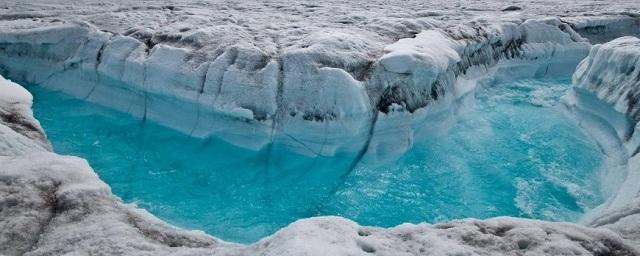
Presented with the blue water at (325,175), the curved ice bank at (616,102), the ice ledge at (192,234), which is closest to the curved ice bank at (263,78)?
the blue water at (325,175)

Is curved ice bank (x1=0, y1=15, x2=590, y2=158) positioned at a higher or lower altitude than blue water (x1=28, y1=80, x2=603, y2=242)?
higher

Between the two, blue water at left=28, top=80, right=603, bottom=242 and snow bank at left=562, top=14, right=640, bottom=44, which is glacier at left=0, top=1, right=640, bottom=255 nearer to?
blue water at left=28, top=80, right=603, bottom=242

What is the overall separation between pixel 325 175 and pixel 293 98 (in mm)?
1083

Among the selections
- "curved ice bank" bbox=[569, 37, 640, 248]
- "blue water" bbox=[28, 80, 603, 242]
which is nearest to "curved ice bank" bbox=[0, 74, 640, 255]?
"blue water" bbox=[28, 80, 603, 242]

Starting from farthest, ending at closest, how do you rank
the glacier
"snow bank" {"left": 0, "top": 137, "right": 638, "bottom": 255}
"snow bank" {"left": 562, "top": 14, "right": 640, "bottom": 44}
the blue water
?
"snow bank" {"left": 562, "top": 14, "right": 640, "bottom": 44}
the blue water
the glacier
"snow bank" {"left": 0, "top": 137, "right": 638, "bottom": 255}

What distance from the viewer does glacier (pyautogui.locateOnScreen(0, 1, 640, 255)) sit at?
8.98 feet

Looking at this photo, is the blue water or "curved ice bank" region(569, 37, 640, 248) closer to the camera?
the blue water

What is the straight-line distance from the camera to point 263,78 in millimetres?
6262

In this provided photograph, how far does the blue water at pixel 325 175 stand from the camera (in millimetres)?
5238

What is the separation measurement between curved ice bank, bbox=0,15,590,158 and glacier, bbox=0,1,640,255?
0.07 ft

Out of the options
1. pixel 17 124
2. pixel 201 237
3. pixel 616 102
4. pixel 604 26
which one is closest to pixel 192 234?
pixel 201 237

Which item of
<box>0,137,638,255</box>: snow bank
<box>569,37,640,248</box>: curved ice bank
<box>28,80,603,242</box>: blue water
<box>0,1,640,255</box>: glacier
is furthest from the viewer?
<box>569,37,640,248</box>: curved ice bank

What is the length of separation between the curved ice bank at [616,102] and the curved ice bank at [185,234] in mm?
2610

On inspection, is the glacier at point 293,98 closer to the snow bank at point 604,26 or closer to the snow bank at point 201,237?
the snow bank at point 201,237
